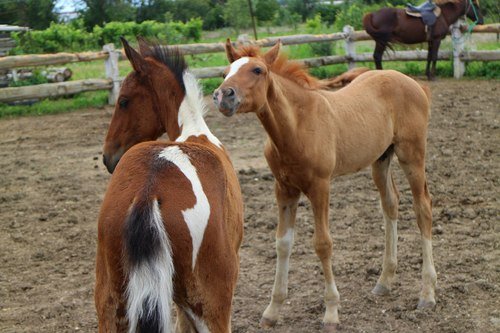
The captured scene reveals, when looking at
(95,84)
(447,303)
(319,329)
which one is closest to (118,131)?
(319,329)

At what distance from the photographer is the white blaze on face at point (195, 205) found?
8.77ft

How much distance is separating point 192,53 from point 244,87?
1000 cm

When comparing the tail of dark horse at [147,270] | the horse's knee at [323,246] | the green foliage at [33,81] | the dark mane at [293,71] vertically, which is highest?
the dark mane at [293,71]

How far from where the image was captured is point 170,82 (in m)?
4.18

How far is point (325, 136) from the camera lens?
4.44 m

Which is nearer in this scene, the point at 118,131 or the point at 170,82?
the point at 170,82

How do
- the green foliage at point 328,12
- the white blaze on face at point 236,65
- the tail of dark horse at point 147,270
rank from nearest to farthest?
the tail of dark horse at point 147,270, the white blaze on face at point 236,65, the green foliage at point 328,12

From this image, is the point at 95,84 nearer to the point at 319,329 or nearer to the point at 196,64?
the point at 196,64

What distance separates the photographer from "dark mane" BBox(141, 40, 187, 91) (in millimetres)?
4195

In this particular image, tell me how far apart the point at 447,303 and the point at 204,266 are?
251 centimetres

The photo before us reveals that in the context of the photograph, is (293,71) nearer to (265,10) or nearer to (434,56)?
(434,56)

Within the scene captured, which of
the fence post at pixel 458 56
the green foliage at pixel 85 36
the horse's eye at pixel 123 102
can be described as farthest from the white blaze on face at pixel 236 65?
the green foliage at pixel 85 36

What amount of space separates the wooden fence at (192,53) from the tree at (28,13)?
19.2 metres

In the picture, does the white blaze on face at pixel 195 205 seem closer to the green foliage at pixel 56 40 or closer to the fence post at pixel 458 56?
the fence post at pixel 458 56
